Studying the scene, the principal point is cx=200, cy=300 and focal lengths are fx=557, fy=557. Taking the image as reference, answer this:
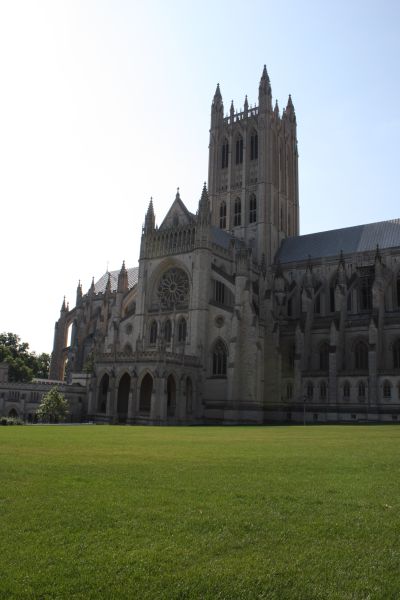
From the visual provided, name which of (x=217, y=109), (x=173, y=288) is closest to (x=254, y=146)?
(x=217, y=109)

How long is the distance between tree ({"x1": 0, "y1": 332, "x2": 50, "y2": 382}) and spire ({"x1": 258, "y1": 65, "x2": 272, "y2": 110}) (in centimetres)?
5555

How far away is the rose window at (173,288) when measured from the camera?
68.4 meters

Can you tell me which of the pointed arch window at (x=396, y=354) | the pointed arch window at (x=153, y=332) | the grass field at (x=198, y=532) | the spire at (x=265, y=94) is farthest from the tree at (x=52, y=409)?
the spire at (x=265, y=94)

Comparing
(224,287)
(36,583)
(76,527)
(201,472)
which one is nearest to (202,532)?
(76,527)

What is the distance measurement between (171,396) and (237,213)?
120 feet

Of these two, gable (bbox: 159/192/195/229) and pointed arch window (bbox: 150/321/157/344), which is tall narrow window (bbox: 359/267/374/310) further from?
pointed arch window (bbox: 150/321/157/344)

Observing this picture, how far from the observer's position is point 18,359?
87312 millimetres

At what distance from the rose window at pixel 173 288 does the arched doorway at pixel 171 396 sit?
10677 millimetres

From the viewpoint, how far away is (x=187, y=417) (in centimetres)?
6050

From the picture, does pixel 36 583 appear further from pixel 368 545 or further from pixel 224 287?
pixel 224 287

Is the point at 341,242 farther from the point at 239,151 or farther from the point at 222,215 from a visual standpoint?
the point at 239,151

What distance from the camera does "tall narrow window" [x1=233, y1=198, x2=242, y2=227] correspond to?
287 feet

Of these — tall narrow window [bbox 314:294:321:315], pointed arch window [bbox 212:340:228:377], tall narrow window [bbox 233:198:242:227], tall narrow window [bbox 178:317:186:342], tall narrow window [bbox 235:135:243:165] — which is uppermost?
tall narrow window [bbox 235:135:243:165]

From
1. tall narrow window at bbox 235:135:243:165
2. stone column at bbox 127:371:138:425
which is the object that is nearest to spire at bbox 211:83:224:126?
tall narrow window at bbox 235:135:243:165
